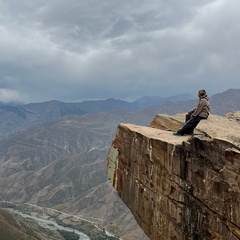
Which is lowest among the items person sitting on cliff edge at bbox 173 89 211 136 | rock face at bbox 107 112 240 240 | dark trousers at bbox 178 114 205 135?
rock face at bbox 107 112 240 240

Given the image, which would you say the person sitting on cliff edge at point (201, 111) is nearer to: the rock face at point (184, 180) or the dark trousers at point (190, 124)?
the dark trousers at point (190, 124)

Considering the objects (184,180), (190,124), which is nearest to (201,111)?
(190,124)

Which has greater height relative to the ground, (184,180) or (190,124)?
(190,124)

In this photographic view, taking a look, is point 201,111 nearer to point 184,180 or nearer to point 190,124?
point 190,124

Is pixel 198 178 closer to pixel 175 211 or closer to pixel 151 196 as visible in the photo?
pixel 175 211

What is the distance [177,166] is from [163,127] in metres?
9.71

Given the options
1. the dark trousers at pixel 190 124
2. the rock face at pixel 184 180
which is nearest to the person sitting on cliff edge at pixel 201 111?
the dark trousers at pixel 190 124

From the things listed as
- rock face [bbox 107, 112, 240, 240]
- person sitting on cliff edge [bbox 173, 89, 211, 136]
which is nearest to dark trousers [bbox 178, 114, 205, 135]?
person sitting on cliff edge [bbox 173, 89, 211, 136]

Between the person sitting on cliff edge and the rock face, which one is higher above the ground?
the person sitting on cliff edge

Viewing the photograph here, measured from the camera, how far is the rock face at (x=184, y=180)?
17781 mm

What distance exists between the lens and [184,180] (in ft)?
69.1

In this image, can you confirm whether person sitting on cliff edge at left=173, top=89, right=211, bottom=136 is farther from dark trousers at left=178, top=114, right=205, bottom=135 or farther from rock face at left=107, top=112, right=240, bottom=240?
rock face at left=107, top=112, right=240, bottom=240

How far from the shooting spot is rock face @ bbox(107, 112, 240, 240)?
1778 cm

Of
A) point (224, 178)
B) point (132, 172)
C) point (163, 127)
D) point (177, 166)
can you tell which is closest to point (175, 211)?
point (177, 166)
